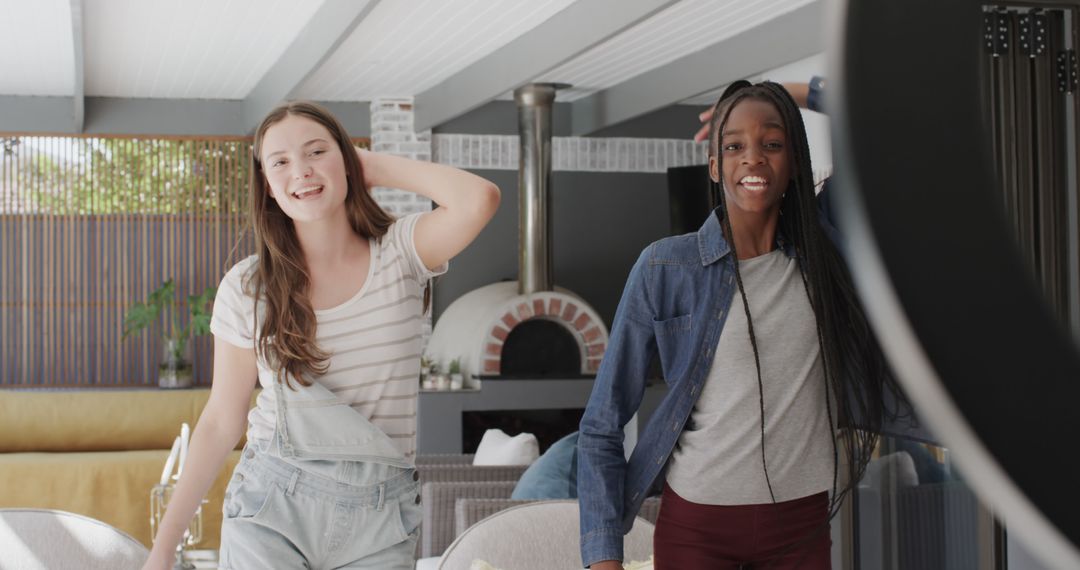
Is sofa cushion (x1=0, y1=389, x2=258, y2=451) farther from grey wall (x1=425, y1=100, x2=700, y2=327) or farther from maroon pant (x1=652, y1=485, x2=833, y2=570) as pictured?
maroon pant (x1=652, y1=485, x2=833, y2=570)

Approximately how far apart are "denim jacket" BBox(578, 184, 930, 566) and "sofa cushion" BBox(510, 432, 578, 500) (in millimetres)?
2130

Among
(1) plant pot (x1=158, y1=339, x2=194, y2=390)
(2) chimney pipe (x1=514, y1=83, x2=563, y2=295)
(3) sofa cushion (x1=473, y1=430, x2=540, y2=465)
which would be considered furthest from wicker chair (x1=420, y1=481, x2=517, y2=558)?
(1) plant pot (x1=158, y1=339, x2=194, y2=390)

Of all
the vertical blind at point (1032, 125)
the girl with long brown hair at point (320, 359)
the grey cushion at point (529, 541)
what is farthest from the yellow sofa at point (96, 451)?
the vertical blind at point (1032, 125)

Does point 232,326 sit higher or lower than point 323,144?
lower

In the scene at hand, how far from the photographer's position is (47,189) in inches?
367

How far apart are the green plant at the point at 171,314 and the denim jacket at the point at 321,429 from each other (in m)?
7.59

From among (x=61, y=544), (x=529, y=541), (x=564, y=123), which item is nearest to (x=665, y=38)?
(x=564, y=123)

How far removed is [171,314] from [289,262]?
7.83 meters

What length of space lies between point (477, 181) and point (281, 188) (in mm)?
297

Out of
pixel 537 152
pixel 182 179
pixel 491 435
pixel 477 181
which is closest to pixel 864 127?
pixel 477 181

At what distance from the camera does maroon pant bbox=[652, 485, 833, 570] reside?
1.46 meters

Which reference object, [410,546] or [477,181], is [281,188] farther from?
[410,546]

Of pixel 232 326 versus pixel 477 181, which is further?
pixel 477 181

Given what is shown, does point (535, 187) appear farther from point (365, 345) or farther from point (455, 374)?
point (365, 345)
